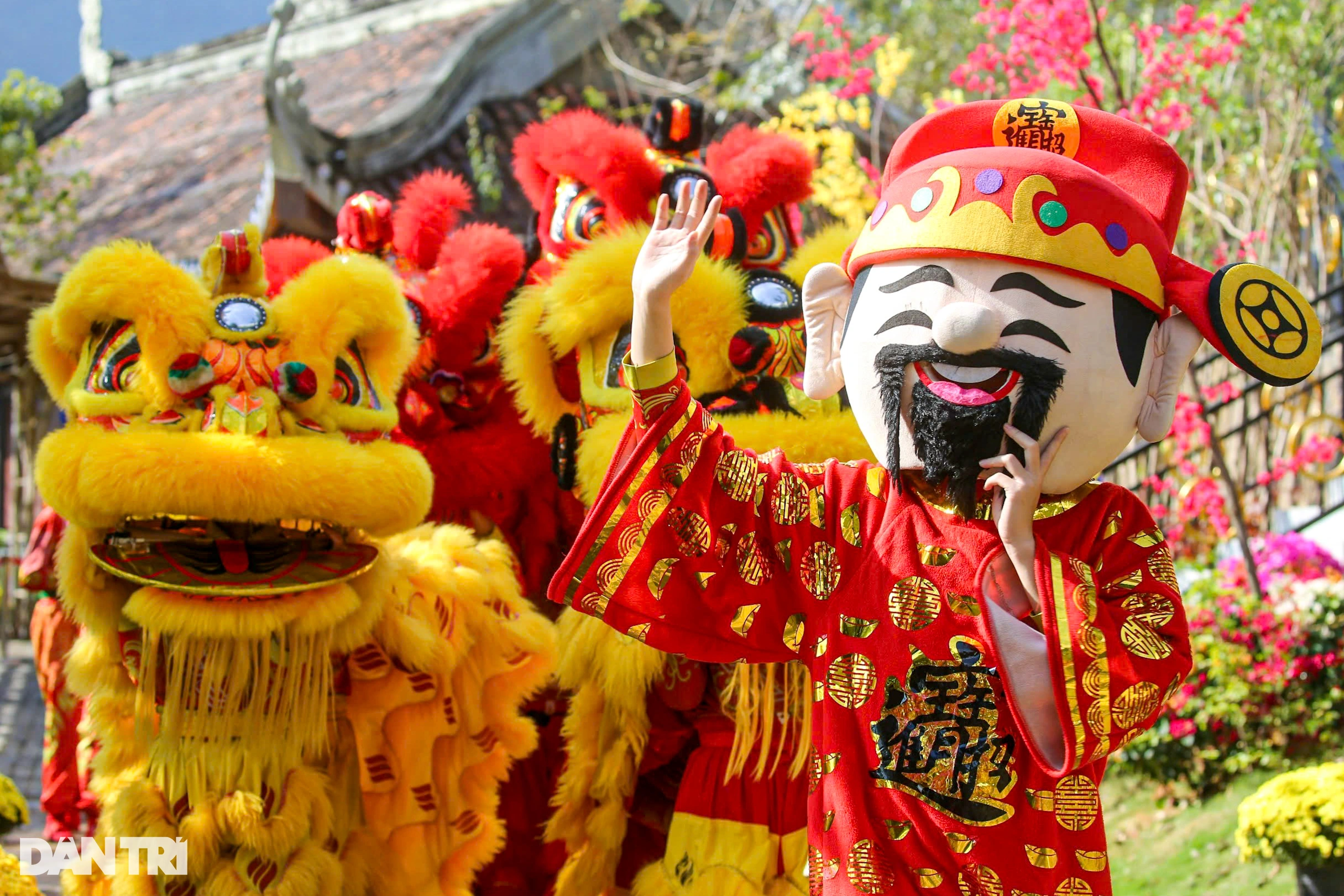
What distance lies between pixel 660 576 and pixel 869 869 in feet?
1.82

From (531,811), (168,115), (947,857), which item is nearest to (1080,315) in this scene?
(947,857)

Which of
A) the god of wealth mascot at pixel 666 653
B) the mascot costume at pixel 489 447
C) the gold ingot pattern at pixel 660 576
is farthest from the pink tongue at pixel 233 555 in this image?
the gold ingot pattern at pixel 660 576

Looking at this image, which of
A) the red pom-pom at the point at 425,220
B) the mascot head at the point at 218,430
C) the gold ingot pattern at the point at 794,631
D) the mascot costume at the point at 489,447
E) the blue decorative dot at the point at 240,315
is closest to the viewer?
the gold ingot pattern at the point at 794,631

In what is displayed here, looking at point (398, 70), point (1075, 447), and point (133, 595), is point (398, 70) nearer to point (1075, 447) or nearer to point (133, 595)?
point (133, 595)

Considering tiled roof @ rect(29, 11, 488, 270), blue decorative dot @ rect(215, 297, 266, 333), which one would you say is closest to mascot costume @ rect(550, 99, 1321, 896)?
blue decorative dot @ rect(215, 297, 266, 333)

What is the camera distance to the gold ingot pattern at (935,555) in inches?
85.3

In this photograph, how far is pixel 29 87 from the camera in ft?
31.3

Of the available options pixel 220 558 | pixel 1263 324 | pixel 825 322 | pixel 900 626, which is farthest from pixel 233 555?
pixel 1263 324

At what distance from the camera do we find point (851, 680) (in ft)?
7.11

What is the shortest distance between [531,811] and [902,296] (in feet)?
7.79

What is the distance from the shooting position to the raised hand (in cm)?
208

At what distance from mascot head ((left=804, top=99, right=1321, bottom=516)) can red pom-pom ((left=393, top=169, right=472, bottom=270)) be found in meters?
2.31

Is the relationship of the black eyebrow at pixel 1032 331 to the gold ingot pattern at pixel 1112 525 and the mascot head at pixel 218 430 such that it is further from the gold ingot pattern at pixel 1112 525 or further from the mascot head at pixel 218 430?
the mascot head at pixel 218 430

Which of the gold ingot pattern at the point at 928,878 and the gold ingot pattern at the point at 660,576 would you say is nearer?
the gold ingot pattern at the point at 928,878
